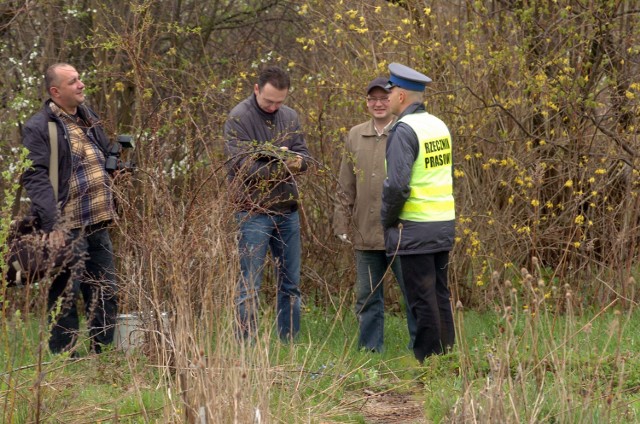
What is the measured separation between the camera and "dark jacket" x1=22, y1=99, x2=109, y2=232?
662cm

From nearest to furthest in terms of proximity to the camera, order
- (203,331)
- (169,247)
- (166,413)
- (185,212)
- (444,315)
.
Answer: (166,413), (203,331), (169,247), (185,212), (444,315)

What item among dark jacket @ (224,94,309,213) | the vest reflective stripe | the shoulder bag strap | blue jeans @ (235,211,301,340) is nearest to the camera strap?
the shoulder bag strap

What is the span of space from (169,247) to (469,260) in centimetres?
378

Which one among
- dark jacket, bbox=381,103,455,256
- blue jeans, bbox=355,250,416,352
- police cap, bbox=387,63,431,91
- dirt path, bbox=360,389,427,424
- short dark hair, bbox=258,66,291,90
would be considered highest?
short dark hair, bbox=258,66,291,90

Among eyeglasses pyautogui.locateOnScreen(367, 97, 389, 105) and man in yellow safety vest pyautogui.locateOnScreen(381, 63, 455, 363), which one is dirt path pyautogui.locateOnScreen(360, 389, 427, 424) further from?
eyeglasses pyautogui.locateOnScreen(367, 97, 389, 105)

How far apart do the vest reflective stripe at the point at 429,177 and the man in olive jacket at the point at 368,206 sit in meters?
0.66

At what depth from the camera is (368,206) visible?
7.36 metres

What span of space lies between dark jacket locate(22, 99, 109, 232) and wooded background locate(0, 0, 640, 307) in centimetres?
90

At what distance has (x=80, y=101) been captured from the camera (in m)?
6.94

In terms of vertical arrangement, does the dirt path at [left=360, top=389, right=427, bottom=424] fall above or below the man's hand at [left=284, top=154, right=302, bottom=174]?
below

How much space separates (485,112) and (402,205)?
7.06ft

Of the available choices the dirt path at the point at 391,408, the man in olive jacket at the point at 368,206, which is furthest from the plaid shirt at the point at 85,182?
the dirt path at the point at 391,408

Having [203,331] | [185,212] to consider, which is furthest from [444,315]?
[203,331]

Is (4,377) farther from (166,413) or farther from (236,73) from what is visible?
(236,73)
